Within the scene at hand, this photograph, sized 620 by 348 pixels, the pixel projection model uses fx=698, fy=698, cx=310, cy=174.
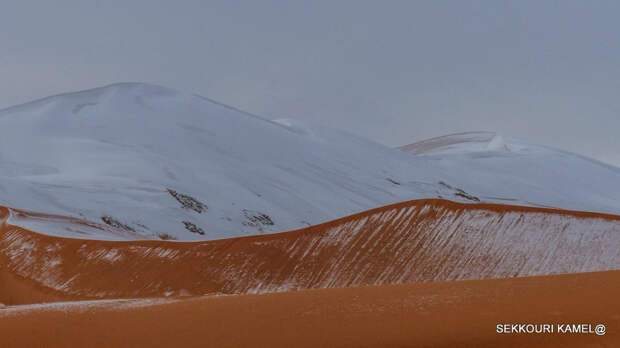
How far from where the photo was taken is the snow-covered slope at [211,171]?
2238cm

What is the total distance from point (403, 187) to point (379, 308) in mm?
37190

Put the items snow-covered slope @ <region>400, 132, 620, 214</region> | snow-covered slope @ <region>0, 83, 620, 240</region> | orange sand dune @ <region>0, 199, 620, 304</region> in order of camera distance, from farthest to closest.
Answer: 1. snow-covered slope @ <region>400, 132, 620, 214</region>
2. snow-covered slope @ <region>0, 83, 620, 240</region>
3. orange sand dune @ <region>0, 199, 620, 304</region>

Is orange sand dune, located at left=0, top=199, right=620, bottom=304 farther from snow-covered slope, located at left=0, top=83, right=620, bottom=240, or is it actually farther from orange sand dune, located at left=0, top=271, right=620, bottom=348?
snow-covered slope, located at left=0, top=83, right=620, bottom=240

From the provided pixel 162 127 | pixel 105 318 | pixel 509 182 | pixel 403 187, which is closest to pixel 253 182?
pixel 162 127

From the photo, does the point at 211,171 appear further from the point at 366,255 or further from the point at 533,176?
the point at 533,176

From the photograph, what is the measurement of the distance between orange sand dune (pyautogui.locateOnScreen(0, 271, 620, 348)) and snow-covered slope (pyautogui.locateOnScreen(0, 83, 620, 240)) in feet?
24.6

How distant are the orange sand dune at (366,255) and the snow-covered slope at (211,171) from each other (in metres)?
3.43

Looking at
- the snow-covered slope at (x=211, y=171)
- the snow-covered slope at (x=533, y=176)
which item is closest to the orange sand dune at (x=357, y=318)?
the snow-covered slope at (x=211, y=171)

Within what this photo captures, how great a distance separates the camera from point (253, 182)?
3362 centimetres

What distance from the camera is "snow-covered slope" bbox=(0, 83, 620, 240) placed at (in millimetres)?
22375

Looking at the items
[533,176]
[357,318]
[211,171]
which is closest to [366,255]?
[357,318]

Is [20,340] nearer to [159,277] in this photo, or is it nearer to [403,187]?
[159,277]

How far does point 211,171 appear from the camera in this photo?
33.3 m

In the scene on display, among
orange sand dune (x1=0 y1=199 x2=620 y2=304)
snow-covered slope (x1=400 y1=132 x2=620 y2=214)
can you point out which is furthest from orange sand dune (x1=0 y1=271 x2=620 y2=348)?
snow-covered slope (x1=400 y1=132 x2=620 y2=214)
